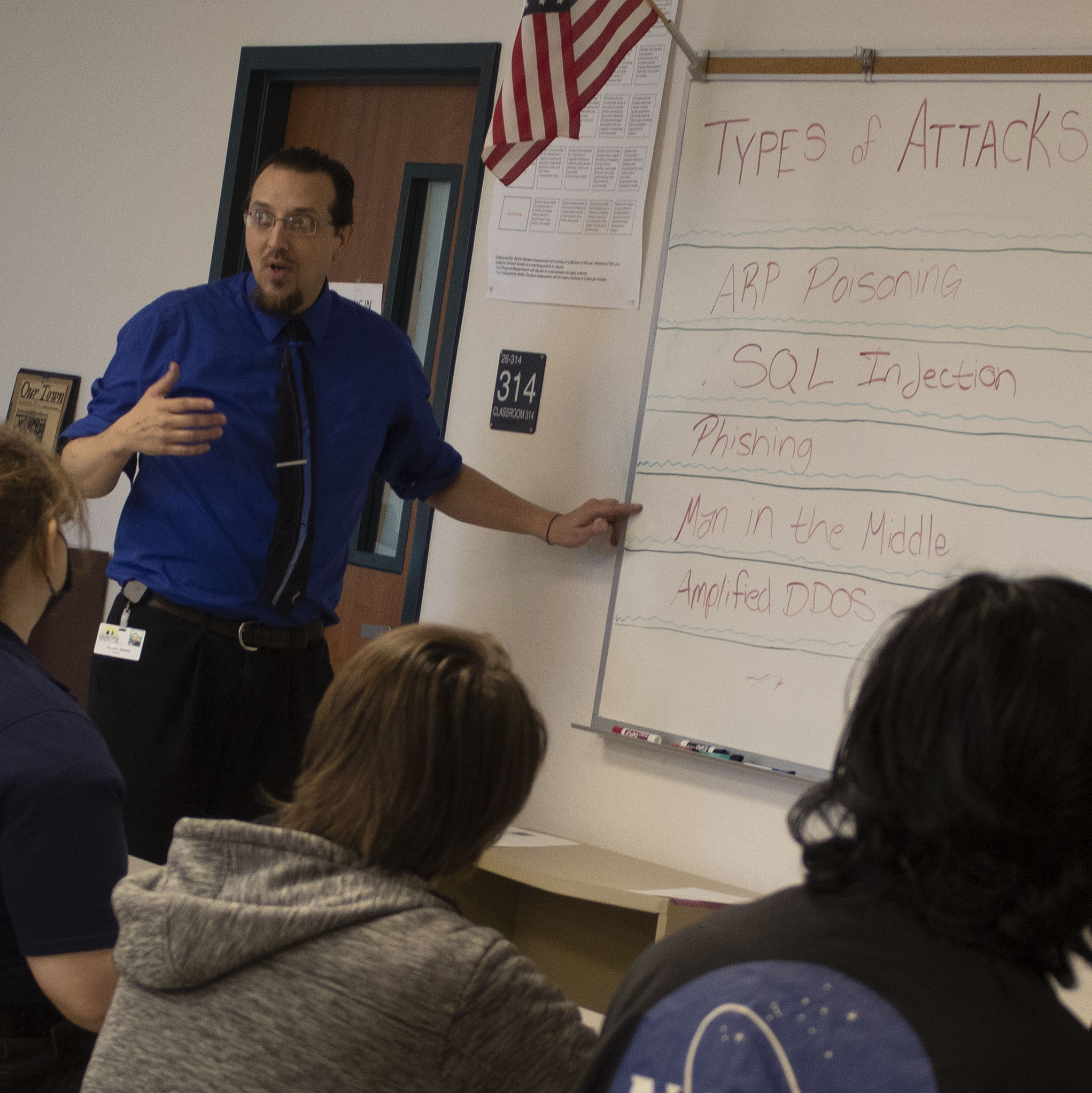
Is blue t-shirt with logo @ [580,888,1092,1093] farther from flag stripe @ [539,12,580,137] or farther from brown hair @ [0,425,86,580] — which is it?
flag stripe @ [539,12,580,137]

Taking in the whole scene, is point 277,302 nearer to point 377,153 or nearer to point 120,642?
point 120,642

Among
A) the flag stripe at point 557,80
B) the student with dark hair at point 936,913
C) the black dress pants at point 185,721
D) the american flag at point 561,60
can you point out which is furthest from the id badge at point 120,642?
the student with dark hair at point 936,913

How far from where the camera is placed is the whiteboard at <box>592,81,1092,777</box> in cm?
223

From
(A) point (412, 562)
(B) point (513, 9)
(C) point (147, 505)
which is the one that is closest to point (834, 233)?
(B) point (513, 9)

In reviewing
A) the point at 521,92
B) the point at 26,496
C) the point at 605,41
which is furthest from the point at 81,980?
the point at 605,41

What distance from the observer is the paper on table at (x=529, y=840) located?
2.55 metres

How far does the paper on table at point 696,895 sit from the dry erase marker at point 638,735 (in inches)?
12.5

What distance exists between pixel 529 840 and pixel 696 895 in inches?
17.4

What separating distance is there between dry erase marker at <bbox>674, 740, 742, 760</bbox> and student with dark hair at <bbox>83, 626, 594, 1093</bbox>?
1.37 m

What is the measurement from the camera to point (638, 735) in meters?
2.59

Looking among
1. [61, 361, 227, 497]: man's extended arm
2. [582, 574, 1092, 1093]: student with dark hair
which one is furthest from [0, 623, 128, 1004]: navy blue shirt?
[61, 361, 227, 497]: man's extended arm

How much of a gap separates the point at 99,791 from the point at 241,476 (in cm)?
121

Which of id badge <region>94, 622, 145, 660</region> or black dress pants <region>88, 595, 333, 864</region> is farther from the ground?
id badge <region>94, 622, 145, 660</region>

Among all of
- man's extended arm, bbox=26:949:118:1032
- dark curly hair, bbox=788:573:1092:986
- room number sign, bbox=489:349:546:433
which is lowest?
man's extended arm, bbox=26:949:118:1032
